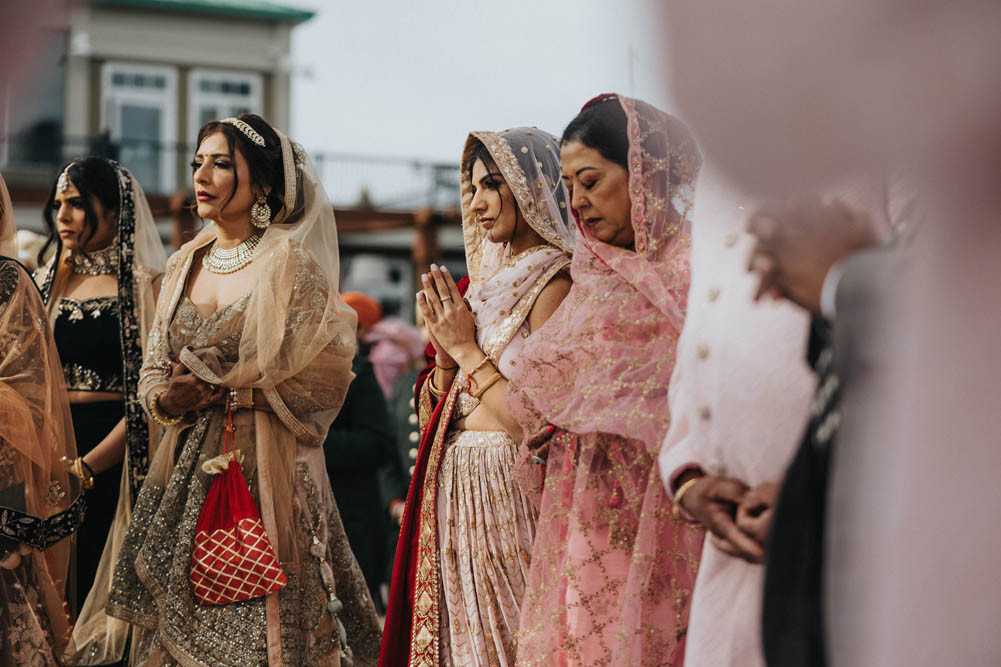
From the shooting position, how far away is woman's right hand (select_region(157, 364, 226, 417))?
12.5 ft

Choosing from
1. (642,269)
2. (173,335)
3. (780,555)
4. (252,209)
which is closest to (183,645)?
(173,335)

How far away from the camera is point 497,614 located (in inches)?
127

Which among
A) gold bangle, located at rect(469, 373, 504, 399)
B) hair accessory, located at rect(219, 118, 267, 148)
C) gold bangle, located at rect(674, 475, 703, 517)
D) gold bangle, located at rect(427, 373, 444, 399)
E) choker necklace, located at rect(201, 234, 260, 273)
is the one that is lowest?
gold bangle, located at rect(427, 373, 444, 399)

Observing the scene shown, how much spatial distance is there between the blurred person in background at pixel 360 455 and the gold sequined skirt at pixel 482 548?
2256 millimetres

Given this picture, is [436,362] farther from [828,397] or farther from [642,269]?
[828,397]

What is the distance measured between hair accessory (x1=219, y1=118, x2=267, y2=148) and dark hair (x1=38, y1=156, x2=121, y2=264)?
96cm

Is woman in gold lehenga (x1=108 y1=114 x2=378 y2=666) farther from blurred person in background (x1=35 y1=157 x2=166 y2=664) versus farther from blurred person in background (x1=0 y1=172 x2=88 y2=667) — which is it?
blurred person in background (x1=35 y1=157 x2=166 y2=664)

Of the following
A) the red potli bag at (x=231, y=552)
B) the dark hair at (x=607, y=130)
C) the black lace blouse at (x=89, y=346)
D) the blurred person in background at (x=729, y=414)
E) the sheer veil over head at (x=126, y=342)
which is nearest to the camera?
the blurred person in background at (x=729, y=414)

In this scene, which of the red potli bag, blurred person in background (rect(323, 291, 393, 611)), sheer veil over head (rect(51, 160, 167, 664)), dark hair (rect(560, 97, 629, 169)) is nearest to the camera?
dark hair (rect(560, 97, 629, 169))

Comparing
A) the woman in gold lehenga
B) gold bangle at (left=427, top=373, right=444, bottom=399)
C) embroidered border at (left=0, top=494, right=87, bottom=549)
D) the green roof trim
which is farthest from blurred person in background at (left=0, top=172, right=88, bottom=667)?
the green roof trim

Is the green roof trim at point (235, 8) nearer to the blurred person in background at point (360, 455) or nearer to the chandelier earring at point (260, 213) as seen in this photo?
the chandelier earring at point (260, 213)

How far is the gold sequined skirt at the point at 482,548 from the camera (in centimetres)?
323

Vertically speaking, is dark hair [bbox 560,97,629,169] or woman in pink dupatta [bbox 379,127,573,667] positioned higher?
dark hair [bbox 560,97,629,169]

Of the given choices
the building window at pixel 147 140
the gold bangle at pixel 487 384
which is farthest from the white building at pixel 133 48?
the building window at pixel 147 140
